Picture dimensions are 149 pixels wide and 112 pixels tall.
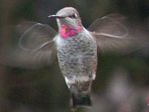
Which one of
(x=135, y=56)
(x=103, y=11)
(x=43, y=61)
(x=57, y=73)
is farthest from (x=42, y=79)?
(x=43, y=61)

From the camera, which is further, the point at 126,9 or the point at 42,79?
Result: the point at 42,79

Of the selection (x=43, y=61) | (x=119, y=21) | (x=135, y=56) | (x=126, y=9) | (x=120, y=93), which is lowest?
(x=120, y=93)

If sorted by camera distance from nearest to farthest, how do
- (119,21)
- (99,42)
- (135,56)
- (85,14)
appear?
(119,21)
(99,42)
(85,14)
(135,56)

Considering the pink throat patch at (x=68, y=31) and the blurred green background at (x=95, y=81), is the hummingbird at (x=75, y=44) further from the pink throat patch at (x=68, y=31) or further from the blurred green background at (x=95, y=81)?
the blurred green background at (x=95, y=81)

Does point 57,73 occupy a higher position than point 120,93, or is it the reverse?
point 57,73

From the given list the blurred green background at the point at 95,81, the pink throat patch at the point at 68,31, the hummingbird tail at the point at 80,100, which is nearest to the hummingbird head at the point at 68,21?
the pink throat patch at the point at 68,31

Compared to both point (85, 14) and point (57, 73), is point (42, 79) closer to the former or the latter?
point (57, 73)

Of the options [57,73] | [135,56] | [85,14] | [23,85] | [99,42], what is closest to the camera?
[99,42]

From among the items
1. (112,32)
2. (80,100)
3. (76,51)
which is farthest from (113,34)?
(80,100)
